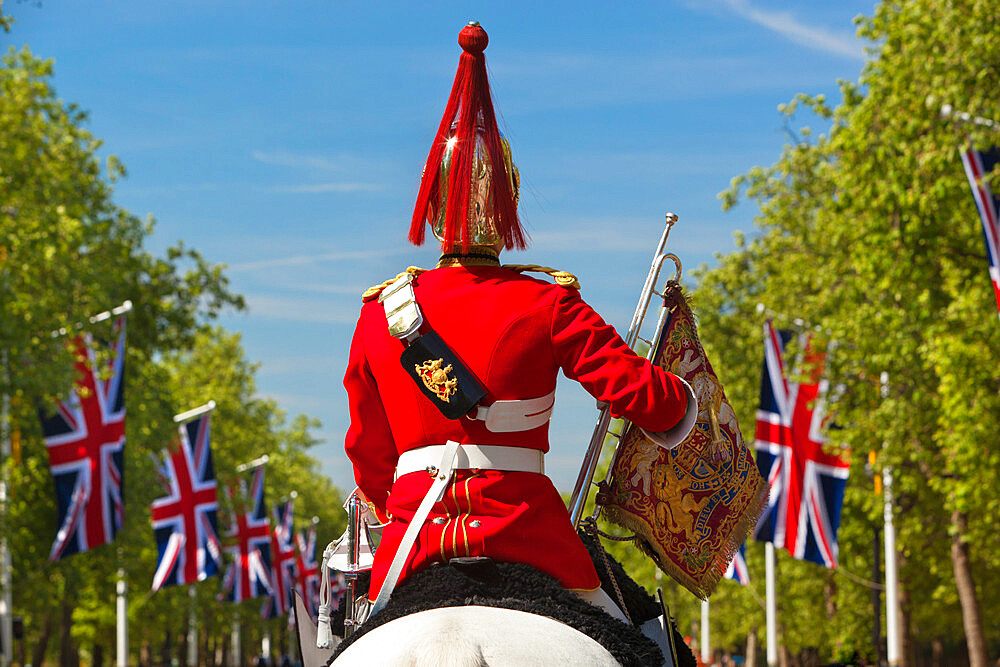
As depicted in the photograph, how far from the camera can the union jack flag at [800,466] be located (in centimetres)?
2527

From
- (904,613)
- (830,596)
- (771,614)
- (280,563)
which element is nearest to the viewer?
(771,614)

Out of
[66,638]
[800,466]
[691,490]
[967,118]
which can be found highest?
[967,118]

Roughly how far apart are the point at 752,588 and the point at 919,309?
22449 mm

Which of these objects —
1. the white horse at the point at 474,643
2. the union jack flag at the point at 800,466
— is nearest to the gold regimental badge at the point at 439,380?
the white horse at the point at 474,643

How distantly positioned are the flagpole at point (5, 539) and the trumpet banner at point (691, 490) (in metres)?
17.2

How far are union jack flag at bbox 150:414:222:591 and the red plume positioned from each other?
2734 cm

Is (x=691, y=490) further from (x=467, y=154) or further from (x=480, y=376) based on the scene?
(x=467, y=154)

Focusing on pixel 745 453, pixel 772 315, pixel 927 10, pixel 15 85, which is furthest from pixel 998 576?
pixel 745 453

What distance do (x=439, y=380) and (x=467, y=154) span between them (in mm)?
760

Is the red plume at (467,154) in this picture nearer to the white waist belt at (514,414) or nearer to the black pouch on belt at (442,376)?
the black pouch on belt at (442,376)

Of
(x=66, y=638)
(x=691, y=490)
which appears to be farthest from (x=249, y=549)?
(x=691, y=490)

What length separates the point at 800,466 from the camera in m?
25.7

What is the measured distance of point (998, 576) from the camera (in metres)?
31.1

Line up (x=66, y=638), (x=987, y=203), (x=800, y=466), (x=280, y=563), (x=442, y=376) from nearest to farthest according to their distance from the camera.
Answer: (x=442, y=376)
(x=987, y=203)
(x=800, y=466)
(x=66, y=638)
(x=280, y=563)
